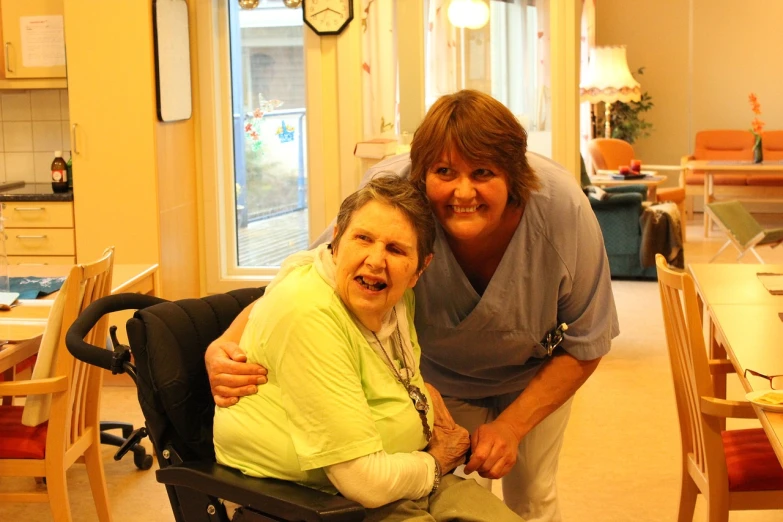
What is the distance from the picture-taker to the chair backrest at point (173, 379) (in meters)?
1.80

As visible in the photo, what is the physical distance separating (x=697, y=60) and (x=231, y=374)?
31.8 ft

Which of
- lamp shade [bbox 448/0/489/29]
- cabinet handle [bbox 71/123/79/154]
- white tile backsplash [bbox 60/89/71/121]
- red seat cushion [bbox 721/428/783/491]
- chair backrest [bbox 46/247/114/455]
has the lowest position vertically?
red seat cushion [bbox 721/428/783/491]

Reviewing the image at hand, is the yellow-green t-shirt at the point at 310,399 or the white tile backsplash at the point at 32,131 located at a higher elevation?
the white tile backsplash at the point at 32,131

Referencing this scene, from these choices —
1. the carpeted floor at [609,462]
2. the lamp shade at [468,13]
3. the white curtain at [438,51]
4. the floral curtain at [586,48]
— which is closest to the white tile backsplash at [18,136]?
the carpeted floor at [609,462]

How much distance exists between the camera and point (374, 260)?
1688 mm

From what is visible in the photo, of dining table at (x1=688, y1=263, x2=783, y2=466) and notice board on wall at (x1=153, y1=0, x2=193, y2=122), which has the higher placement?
notice board on wall at (x1=153, y1=0, x2=193, y2=122)

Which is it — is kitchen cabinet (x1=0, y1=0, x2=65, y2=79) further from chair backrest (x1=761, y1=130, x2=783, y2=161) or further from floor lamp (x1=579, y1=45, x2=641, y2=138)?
chair backrest (x1=761, y1=130, x2=783, y2=161)

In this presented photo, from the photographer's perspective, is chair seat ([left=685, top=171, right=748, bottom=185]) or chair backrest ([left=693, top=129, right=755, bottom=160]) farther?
chair backrest ([left=693, top=129, right=755, bottom=160])

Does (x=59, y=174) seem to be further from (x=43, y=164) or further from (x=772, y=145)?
(x=772, y=145)

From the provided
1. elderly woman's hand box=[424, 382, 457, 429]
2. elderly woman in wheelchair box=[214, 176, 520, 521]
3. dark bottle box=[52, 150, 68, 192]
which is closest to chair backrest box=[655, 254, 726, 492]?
elderly woman's hand box=[424, 382, 457, 429]

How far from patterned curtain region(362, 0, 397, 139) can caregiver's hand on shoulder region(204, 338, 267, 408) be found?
148 inches

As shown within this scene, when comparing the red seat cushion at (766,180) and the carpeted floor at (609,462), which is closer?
the carpeted floor at (609,462)

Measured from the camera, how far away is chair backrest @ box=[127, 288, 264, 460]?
1799 millimetres

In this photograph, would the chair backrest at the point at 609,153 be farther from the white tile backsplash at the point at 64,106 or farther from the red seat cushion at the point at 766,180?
the white tile backsplash at the point at 64,106
